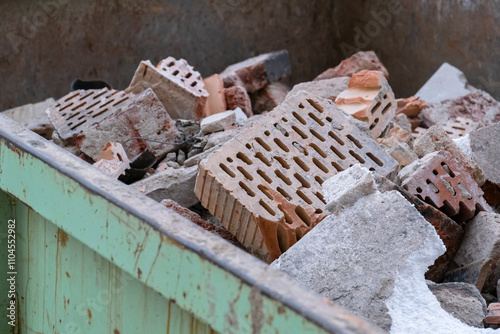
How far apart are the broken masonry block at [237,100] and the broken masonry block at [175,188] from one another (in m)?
1.64

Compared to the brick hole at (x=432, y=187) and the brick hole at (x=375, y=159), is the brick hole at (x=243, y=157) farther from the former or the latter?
the brick hole at (x=432, y=187)

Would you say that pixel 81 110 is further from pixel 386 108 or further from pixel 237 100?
pixel 386 108

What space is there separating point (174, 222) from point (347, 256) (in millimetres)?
982

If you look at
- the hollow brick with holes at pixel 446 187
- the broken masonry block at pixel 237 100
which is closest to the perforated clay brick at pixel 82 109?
the broken masonry block at pixel 237 100

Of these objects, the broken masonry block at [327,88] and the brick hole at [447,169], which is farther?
the broken masonry block at [327,88]

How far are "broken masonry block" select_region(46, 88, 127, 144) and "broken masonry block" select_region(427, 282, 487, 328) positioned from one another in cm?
247

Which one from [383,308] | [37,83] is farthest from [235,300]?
[37,83]

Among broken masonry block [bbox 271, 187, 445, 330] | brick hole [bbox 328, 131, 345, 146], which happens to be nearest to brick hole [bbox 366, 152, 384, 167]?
brick hole [bbox 328, 131, 345, 146]

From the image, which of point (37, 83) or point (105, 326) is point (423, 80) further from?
point (105, 326)

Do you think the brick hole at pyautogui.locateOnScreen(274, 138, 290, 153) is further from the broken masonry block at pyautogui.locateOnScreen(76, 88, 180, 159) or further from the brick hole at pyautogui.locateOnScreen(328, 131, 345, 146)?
the broken masonry block at pyautogui.locateOnScreen(76, 88, 180, 159)

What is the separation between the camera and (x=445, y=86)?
20.3 feet

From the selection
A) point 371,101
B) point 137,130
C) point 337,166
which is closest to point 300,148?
point 337,166

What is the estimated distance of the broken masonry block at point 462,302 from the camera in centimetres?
254

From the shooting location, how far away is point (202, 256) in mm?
1509
